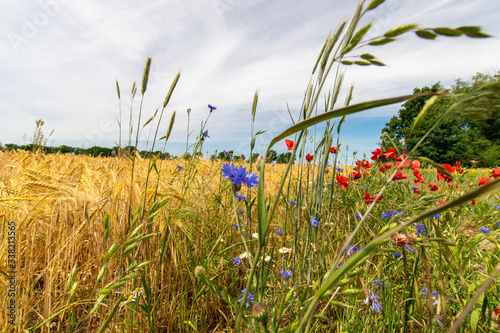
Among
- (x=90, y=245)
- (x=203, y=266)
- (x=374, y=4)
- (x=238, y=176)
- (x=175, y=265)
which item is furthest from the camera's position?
(x=90, y=245)

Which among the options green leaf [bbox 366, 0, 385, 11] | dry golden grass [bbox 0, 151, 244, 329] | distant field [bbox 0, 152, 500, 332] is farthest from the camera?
dry golden grass [bbox 0, 151, 244, 329]

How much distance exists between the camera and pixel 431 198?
2.46ft

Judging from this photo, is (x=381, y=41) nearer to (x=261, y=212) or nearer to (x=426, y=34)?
(x=426, y=34)

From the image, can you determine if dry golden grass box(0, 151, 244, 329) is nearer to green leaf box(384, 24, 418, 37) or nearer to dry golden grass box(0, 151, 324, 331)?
dry golden grass box(0, 151, 324, 331)

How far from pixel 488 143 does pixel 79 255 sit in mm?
24555

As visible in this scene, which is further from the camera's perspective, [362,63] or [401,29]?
[362,63]

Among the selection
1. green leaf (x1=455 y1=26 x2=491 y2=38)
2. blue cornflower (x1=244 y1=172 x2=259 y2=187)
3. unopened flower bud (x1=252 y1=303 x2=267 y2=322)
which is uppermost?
green leaf (x1=455 y1=26 x2=491 y2=38)

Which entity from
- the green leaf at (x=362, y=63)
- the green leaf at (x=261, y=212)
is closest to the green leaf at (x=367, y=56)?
the green leaf at (x=362, y=63)

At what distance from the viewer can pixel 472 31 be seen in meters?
0.35

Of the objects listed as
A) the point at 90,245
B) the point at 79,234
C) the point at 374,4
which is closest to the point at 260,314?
the point at 374,4

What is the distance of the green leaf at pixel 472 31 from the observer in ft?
1.13

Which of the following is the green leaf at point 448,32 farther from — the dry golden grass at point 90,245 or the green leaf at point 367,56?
the dry golden grass at point 90,245

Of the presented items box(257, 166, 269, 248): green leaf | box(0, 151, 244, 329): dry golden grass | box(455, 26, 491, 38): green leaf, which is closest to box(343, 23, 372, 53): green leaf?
box(455, 26, 491, 38): green leaf

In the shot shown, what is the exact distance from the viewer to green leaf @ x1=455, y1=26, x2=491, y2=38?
346 mm
